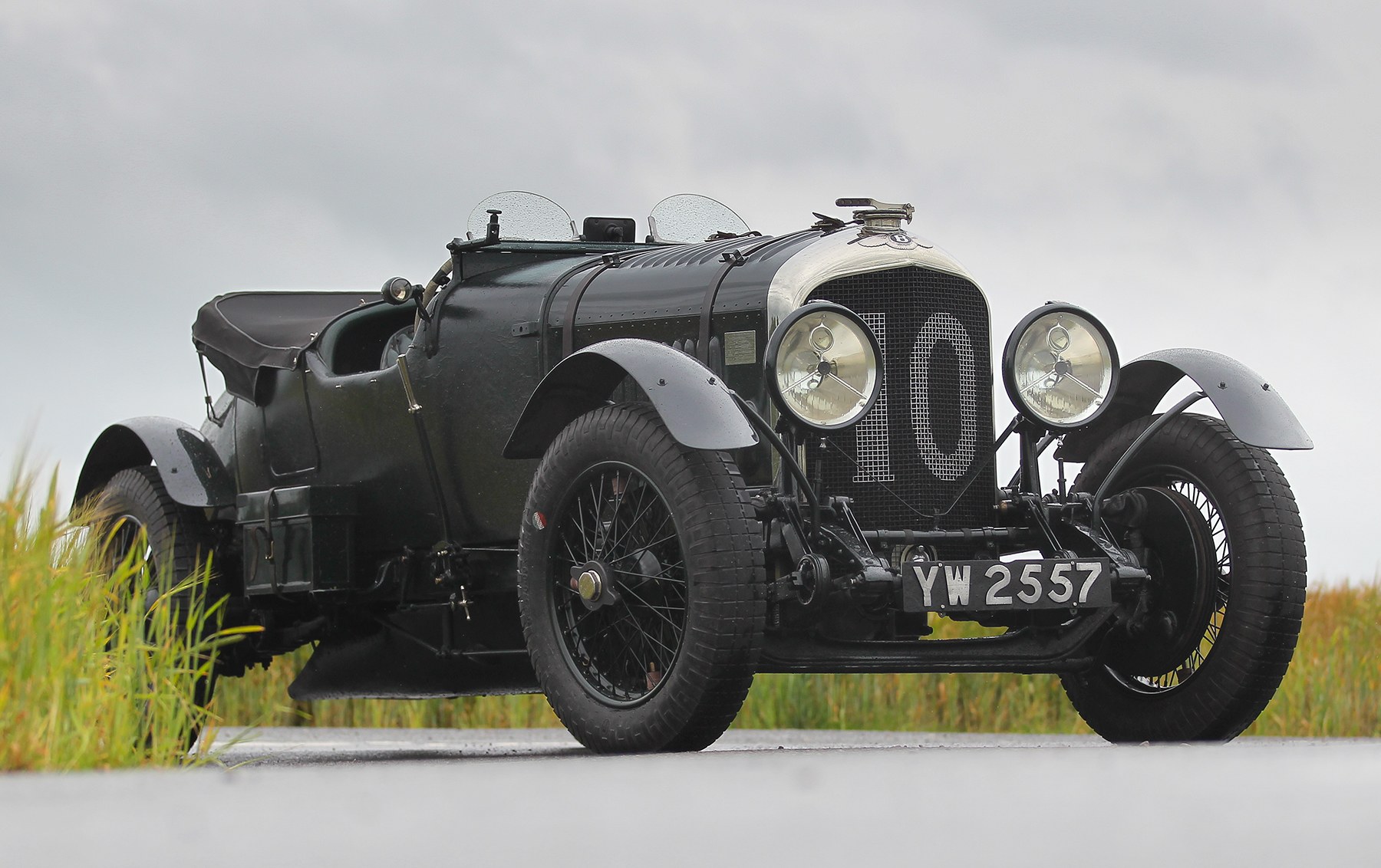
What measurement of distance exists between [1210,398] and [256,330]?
170 inches

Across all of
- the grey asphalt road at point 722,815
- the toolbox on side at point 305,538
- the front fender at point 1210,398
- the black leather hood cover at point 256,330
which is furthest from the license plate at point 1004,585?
the black leather hood cover at point 256,330

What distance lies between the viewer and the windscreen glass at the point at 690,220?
27.2ft

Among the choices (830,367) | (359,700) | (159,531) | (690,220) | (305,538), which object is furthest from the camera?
(359,700)

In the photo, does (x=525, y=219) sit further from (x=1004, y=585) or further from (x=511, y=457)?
(x=1004, y=585)

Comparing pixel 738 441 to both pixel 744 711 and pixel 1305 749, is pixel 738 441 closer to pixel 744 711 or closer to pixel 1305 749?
pixel 1305 749

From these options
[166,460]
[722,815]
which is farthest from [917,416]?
[166,460]

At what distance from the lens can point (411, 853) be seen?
2984 mm

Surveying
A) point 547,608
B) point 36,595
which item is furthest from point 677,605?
point 36,595

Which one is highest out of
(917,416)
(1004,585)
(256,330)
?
(256,330)

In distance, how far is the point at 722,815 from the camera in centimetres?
332

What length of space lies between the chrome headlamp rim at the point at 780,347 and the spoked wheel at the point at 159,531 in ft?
10.8

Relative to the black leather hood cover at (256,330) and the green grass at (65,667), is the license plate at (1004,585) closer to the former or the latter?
the green grass at (65,667)

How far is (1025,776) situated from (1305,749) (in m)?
1.21

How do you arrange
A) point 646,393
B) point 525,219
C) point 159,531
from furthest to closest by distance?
point 159,531 → point 525,219 → point 646,393
